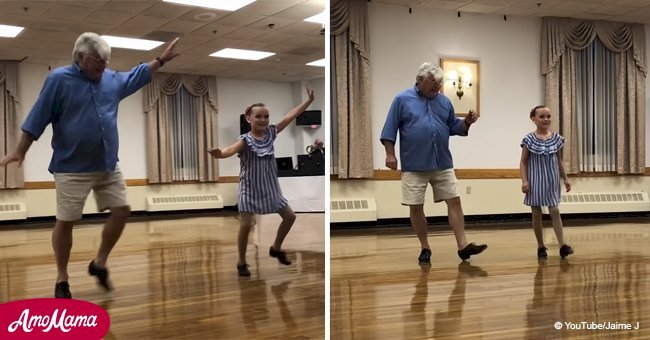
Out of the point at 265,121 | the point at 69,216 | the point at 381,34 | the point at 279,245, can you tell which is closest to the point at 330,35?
the point at 381,34

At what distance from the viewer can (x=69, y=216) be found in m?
1.18

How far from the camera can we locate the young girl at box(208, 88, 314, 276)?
1.24 meters

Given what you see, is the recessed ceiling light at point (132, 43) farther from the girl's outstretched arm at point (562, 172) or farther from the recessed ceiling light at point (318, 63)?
the girl's outstretched arm at point (562, 172)

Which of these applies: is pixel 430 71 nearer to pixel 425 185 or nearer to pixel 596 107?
pixel 425 185

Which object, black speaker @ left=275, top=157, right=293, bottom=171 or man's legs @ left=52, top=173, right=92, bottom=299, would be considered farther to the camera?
black speaker @ left=275, top=157, right=293, bottom=171

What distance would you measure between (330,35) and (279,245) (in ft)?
1.79

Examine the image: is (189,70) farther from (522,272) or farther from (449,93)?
(522,272)

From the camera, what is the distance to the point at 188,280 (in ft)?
4.13

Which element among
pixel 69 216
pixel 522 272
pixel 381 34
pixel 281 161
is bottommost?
pixel 522 272

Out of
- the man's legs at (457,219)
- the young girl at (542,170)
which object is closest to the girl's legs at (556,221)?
the young girl at (542,170)

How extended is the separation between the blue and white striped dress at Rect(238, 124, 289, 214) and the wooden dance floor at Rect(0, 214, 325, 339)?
0.06 m

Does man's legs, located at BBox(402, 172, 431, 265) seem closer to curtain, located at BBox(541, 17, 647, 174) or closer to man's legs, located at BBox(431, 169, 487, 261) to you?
man's legs, located at BBox(431, 169, 487, 261)

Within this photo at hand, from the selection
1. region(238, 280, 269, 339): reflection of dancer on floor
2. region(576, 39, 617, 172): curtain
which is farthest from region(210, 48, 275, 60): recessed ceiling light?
region(576, 39, 617, 172): curtain

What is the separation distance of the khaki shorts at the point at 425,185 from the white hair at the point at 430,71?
0.23 meters
